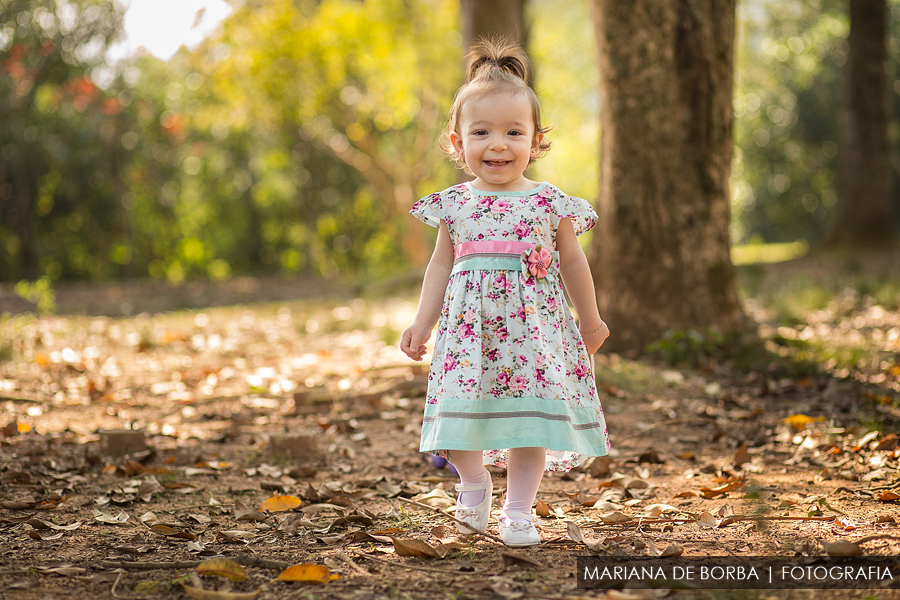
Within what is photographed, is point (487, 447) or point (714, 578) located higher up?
point (487, 447)

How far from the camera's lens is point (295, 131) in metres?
18.2

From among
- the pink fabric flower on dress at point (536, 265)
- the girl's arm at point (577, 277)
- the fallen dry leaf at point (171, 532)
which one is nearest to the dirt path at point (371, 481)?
the fallen dry leaf at point (171, 532)

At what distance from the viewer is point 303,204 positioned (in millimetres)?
20172

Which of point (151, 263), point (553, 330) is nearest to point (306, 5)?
point (151, 263)

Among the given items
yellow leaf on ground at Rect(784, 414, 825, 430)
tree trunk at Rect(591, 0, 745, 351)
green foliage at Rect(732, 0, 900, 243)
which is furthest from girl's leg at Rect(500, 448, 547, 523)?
green foliage at Rect(732, 0, 900, 243)

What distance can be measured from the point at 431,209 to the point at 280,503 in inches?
45.1

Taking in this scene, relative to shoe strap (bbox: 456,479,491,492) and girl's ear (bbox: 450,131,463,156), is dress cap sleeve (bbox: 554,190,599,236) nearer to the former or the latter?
girl's ear (bbox: 450,131,463,156)

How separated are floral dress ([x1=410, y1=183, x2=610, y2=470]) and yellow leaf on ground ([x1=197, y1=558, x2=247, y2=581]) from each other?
616 mm

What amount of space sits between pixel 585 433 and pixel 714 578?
23.4 inches

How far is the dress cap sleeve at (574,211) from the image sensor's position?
2504 mm

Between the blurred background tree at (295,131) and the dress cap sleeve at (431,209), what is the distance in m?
10.2

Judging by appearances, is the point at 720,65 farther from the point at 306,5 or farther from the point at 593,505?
the point at 306,5

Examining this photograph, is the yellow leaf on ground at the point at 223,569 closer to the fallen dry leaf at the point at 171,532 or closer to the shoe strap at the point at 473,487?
the fallen dry leaf at the point at 171,532

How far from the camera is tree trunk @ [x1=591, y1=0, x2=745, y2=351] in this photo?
494cm
